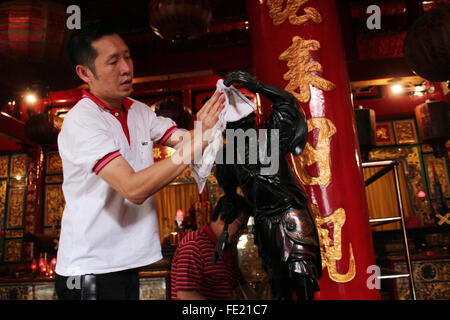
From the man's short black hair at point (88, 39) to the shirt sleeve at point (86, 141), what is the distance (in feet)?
0.55

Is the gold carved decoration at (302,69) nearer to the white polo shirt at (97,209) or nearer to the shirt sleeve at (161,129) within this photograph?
the shirt sleeve at (161,129)

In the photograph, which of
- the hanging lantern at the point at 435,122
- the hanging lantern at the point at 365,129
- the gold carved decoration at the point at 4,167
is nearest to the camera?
the hanging lantern at the point at 365,129

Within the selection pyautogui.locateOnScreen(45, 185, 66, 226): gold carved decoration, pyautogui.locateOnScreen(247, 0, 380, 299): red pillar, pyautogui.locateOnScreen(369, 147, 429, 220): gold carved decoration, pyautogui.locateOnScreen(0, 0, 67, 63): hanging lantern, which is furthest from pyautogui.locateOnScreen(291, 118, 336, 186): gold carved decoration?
pyautogui.locateOnScreen(45, 185, 66, 226): gold carved decoration

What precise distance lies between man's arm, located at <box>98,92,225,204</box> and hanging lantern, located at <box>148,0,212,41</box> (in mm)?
1839

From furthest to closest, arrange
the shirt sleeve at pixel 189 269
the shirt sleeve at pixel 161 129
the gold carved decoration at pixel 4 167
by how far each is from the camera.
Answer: the gold carved decoration at pixel 4 167 → the shirt sleeve at pixel 189 269 → the shirt sleeve at pixel 161 129

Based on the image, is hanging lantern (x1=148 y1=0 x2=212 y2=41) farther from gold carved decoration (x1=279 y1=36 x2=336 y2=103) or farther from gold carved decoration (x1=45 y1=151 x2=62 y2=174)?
gold carved decoration (x1=45 y1=151 x2=62 y2=174)

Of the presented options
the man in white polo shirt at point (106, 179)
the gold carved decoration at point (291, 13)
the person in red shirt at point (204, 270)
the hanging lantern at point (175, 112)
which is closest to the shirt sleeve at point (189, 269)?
the person in red shirt at point (204, 270)

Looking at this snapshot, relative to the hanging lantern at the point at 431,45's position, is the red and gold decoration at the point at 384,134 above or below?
above

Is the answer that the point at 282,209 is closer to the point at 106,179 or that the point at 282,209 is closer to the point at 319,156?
the point at 106,179

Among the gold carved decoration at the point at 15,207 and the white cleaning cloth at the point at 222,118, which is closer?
the white cleaning cloth at the point at 222,118

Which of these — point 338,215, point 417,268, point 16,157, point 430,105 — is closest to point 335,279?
point 338,215

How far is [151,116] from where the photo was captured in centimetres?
123

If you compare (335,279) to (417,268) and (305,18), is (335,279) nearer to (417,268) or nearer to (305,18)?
(305,18)

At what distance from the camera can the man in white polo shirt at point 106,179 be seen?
0.91 meters
